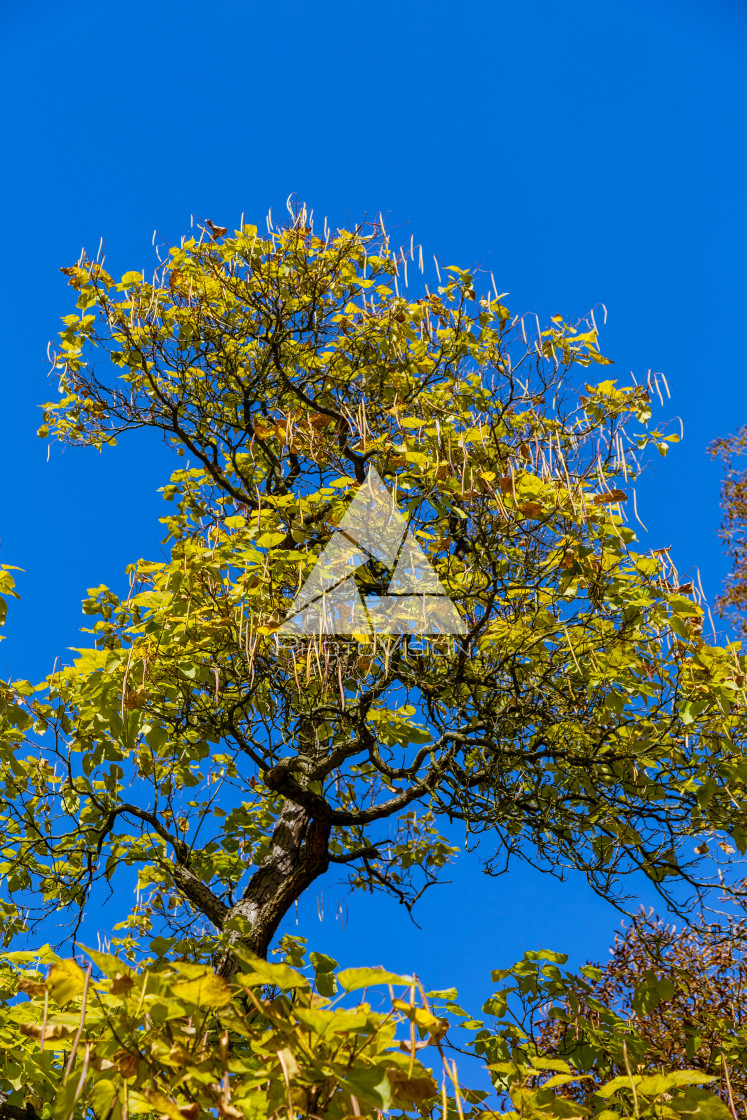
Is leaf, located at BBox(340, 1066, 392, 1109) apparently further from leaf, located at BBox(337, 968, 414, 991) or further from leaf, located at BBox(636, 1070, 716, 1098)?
leaf, located at BBox(636, 1070, 716, 1098)

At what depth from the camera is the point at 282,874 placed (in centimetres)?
485

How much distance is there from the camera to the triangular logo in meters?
3.63

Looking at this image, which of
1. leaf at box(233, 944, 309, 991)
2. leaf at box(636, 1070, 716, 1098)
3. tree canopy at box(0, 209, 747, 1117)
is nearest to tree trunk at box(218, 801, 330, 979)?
tree canopy at box(0, 209, 747, 1117)

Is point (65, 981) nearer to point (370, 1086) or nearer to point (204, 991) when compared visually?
point (204, 991)

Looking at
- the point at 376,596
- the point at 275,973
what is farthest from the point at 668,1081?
the point at 376,596

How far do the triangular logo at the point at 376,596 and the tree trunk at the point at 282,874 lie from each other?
1.68m

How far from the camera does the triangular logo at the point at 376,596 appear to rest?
3.63 m

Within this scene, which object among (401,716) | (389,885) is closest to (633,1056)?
(401,716)

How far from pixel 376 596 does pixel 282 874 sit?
1.99 m

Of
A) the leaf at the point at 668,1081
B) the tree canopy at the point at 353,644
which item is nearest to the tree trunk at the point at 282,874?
the tree canopy at the point at 353,644

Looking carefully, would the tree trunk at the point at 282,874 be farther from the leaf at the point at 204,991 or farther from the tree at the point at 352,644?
the leaf at the point at 204,991

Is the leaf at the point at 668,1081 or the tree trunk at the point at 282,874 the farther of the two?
the tree trunk at the point at 282,874

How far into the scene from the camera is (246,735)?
4.61 meters

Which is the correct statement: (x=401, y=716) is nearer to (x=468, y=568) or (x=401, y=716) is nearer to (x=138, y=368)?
(x=468, y=568)
